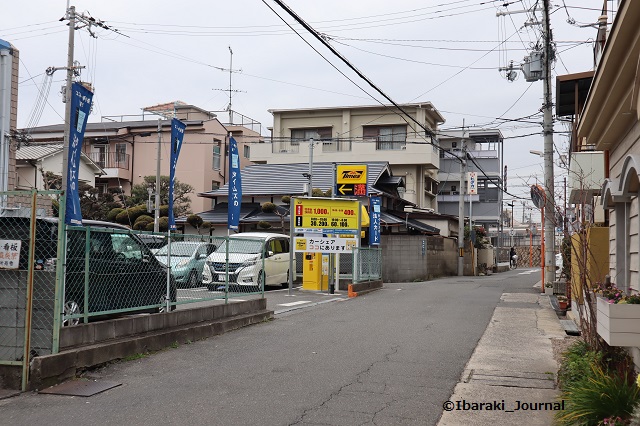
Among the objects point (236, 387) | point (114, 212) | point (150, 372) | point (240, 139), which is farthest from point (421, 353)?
point (240, 139)

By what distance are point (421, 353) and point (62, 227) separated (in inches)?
213

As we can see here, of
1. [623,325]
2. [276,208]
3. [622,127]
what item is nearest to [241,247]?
[622,127]

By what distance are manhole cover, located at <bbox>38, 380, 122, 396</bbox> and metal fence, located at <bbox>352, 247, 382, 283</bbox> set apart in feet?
44.3

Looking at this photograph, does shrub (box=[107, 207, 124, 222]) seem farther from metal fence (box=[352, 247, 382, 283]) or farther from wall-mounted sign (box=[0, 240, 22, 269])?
wall-mounted sign (box=[0, 240, 22, 269])

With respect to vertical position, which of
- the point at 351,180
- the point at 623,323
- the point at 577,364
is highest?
the point at 351,180

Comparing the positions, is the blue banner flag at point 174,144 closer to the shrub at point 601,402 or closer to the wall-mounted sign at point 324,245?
the shrub at point 601,402

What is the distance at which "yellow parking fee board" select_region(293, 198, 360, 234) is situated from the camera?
64.5ft

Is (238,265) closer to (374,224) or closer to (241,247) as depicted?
(241,247)

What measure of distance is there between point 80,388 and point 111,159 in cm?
3543

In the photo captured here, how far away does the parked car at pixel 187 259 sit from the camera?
9805 mm

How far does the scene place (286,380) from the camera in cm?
730

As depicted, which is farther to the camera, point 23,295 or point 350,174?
point 350,174

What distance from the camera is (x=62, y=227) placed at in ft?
22.7

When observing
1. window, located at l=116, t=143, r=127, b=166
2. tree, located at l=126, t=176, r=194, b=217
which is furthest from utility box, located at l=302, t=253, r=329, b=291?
window, located at l=116, t=143, r=127, b=166
